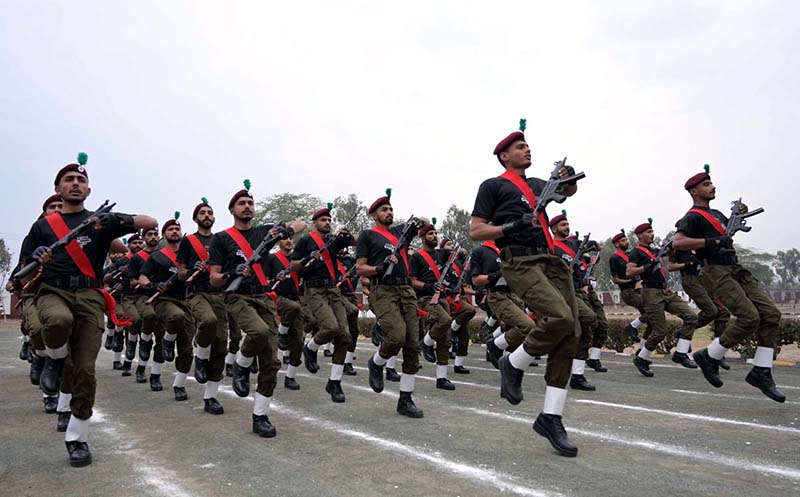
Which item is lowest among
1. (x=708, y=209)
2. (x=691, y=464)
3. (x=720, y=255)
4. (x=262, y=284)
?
(x=691, y=464)

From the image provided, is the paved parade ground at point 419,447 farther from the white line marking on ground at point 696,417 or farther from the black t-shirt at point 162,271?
the black t-shirt at point 162,271

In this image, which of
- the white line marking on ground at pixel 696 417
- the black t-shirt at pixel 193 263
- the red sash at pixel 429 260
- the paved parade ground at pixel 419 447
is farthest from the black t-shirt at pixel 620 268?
the black t-shirt at pixel 193 263

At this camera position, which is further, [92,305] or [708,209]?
[708,209]

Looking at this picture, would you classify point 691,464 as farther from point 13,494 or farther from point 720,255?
point 13,494

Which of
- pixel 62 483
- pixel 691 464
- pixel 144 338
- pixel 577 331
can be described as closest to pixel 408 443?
pixel 577 331

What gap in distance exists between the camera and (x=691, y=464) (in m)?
4.60

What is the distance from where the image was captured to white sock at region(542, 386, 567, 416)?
516 centimetres

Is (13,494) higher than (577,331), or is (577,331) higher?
(577,331)

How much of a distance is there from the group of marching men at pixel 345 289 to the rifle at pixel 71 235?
18mm

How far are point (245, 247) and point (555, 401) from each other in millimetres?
3997

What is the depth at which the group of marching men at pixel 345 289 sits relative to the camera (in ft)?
17.9

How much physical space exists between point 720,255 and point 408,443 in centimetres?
452

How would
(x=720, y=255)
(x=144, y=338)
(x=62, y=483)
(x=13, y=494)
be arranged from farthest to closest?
(x=144, y=338) < (x=720, y=255) < (x=62, y=483) < (x=13, y=494)

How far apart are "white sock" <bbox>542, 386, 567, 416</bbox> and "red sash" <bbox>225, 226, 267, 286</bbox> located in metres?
3.54
